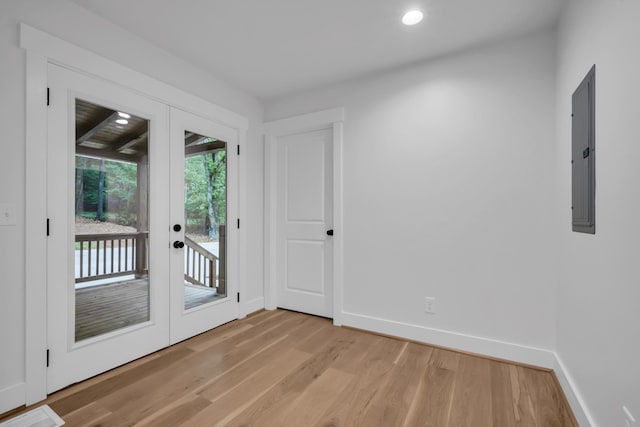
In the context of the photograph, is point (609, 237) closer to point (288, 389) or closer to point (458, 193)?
point (458, 193)

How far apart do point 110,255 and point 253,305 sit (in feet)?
5.36

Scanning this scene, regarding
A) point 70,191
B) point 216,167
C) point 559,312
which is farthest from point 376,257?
point 70,191

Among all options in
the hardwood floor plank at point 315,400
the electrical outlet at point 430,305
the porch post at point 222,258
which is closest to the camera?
the hardwood floor plank at point 315,400

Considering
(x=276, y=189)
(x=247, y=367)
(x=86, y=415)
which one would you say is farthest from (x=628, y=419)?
(x=276, y=189)

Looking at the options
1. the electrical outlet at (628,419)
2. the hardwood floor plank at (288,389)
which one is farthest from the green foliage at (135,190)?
the electrical outlet at (628,419)

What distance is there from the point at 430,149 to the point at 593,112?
1.21 metres

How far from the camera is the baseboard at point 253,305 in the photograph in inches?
131

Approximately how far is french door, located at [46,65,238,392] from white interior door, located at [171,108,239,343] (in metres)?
0.01

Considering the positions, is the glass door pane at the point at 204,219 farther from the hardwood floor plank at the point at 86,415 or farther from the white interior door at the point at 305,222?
the hardwood floor plank at the point at 86,415

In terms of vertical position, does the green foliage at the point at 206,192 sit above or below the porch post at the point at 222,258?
above

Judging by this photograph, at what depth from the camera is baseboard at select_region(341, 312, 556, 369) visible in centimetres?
222

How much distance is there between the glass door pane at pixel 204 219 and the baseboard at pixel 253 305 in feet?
1.09

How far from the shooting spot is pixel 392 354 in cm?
245

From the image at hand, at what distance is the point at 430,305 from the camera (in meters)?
2.64
